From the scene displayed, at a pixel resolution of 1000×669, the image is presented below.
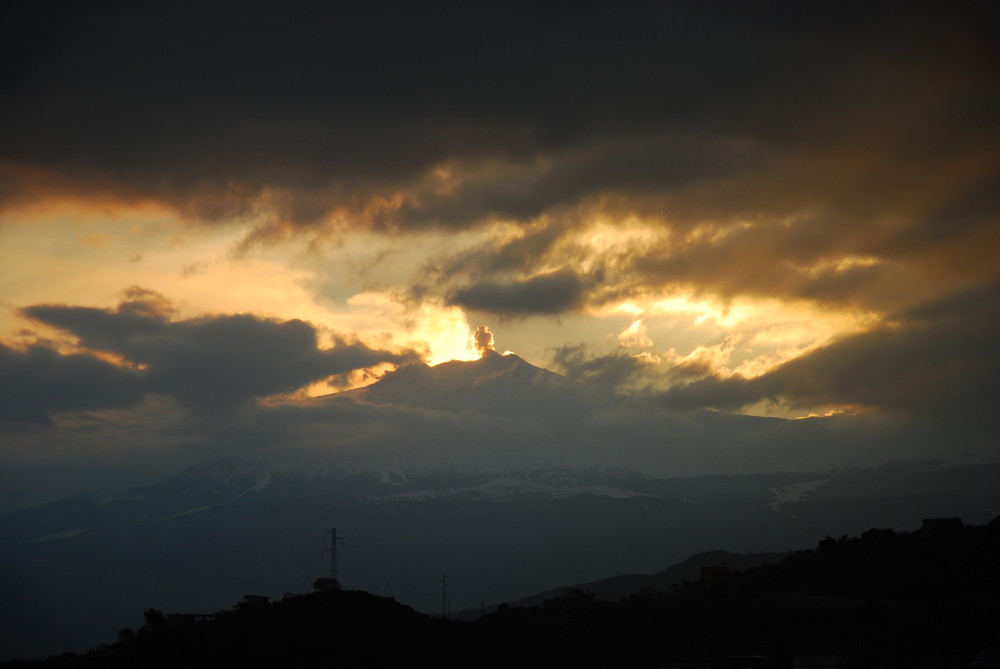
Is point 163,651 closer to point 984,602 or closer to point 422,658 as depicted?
point 422,658

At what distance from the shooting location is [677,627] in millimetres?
111438

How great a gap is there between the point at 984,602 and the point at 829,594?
20.3 meters

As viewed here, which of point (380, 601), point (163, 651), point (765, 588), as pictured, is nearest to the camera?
point (163, 651)

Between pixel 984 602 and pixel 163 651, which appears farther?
pixel 984 602

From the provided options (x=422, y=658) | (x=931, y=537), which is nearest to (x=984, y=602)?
(x=931, y=537)

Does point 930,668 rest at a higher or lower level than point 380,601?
lower

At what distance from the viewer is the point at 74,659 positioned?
88.8 meters

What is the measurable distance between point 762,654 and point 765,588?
1329 inches

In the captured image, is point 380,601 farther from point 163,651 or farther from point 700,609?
point 700,609

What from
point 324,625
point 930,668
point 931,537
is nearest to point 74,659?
point 324,625

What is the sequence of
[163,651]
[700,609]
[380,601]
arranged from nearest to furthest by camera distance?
1. [163,651]
2. [380,601]
3. [700,609]

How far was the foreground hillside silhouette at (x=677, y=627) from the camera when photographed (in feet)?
291

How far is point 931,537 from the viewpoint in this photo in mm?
131000

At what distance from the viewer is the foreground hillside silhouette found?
88.8 meters
